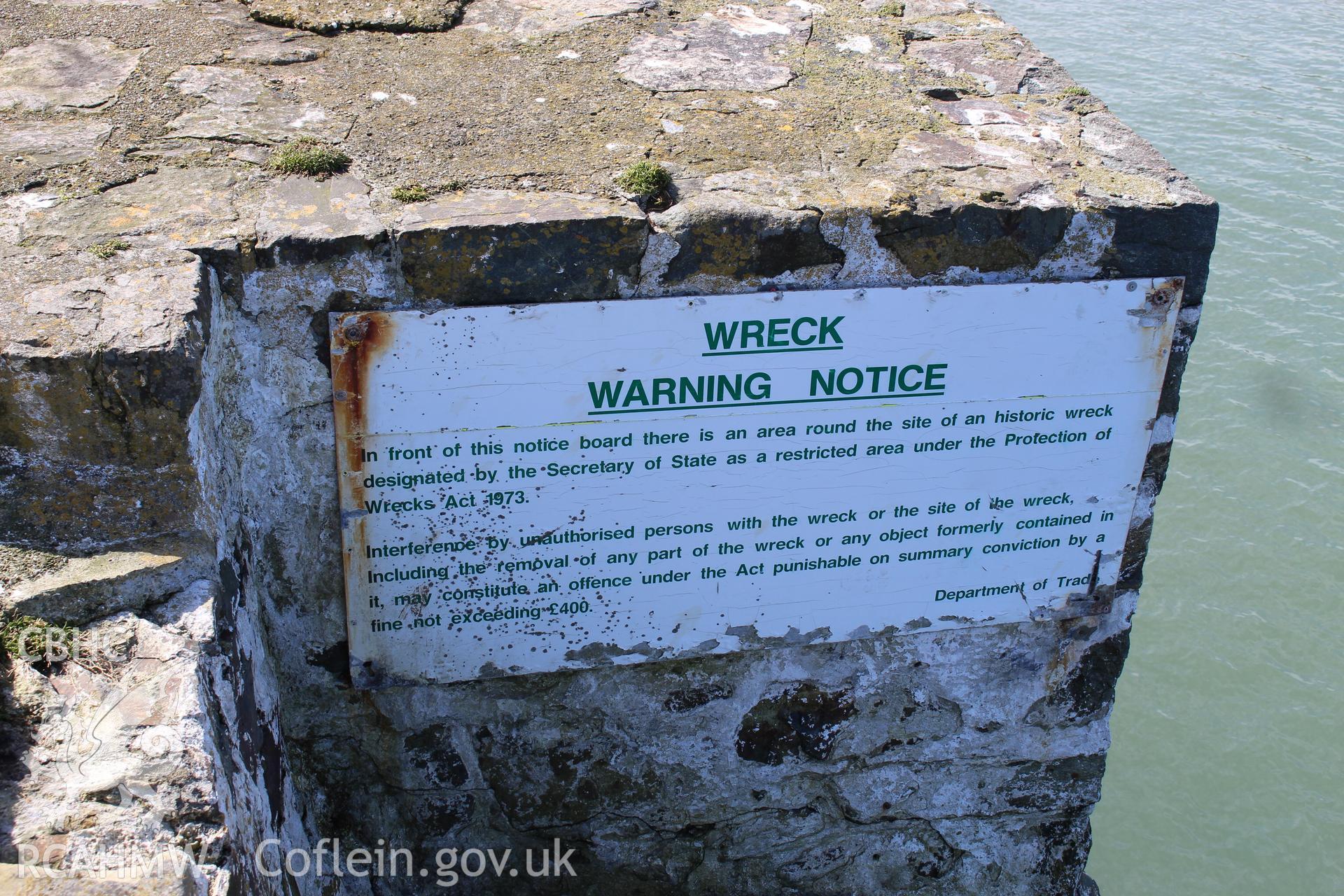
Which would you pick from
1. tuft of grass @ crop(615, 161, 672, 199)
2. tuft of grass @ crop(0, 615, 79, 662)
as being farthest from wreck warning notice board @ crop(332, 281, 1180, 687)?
tuft of grass @ crop(0, 615, 79, 662)

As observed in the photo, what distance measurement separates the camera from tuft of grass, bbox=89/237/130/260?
1.64 metres

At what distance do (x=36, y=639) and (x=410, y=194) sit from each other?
2.83 feet

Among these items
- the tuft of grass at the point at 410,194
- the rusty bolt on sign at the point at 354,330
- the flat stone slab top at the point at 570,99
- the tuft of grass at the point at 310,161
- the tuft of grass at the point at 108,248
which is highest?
the flat stone slab top at the point at 570,99

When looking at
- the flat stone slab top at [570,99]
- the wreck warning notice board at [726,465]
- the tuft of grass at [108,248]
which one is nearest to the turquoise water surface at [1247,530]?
the wreck warning notice board at [726,465]

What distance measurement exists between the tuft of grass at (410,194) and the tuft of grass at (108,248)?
16.3 inches

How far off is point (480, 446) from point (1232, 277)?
5301 millimetres

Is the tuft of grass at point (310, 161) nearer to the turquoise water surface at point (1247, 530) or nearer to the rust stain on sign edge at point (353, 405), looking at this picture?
the rust stain on sign edge at point (353, 405)

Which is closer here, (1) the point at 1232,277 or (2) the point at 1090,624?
(2) the point at 1090,624

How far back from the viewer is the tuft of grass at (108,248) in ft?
5.37

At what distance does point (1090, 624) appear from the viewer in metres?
2.30

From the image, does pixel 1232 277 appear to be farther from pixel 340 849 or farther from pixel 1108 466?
pixel 340 849

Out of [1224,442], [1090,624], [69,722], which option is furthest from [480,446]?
[1224,442]

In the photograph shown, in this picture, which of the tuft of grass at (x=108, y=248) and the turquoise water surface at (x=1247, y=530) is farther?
the turquoise water surface at (x=1247, y=530)

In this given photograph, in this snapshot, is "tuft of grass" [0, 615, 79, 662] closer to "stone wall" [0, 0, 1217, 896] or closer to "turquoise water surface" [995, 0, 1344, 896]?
"stone wall" [0, 0, 1217, 896]
